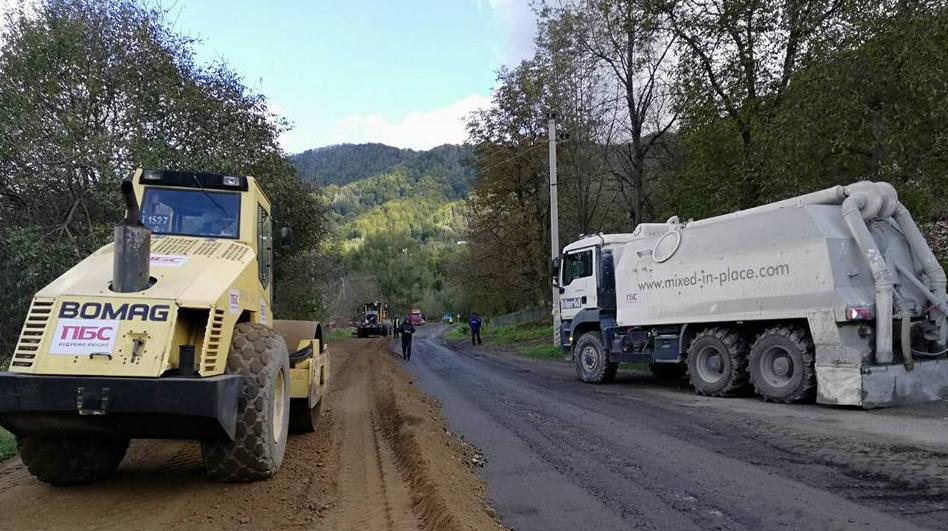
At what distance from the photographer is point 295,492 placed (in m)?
5.81

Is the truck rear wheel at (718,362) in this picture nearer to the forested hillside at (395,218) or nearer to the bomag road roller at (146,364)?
the bomag road roller at (146,364)

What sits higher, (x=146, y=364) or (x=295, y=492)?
(x=146, y=364)

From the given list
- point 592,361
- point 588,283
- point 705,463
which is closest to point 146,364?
point 705,463

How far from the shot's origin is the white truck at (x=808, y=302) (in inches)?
392

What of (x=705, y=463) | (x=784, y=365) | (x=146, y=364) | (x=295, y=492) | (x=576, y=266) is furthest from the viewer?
(x=576, y=266)

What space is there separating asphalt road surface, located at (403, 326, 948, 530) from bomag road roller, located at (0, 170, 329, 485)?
7.70 ft

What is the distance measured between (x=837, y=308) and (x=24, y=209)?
682 inches

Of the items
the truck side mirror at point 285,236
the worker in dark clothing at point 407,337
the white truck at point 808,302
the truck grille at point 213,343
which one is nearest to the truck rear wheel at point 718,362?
the white truck at point 808,302

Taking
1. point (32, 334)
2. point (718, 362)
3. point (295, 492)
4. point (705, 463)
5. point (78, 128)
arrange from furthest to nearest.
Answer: point (78, 128)
point (718, 362)
point (705, 463)
point (295, 492)
point (32, 334)

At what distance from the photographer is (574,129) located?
3025cm

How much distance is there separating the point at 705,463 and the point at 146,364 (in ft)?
17.8

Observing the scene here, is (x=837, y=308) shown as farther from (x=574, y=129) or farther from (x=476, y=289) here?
(x=476, y=289)

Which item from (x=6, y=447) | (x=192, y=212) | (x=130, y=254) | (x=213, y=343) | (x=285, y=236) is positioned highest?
(x=192, y=212)

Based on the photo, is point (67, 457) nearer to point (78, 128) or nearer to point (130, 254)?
point (130, 254)
